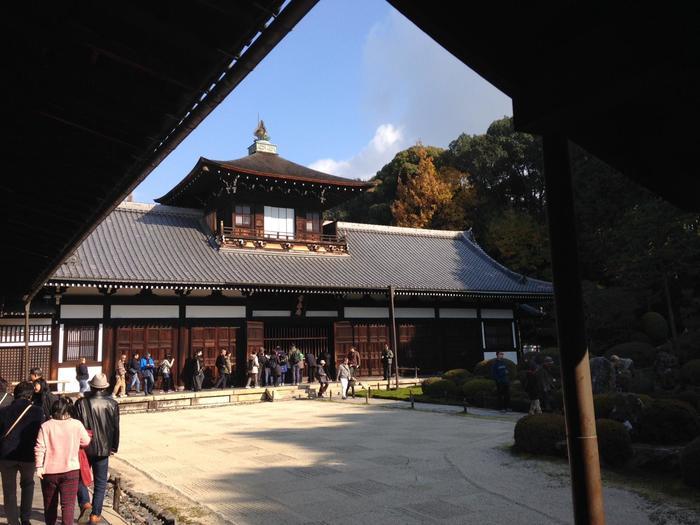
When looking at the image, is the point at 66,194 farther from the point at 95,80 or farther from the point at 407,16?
the point at 407,16

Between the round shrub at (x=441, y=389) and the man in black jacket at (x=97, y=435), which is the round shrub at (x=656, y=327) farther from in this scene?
the man in black jacket at (x=97, y=435)

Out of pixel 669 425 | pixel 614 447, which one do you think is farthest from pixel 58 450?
pixel 669 425

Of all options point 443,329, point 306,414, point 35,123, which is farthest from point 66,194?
point 443,329

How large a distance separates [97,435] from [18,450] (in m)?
0.72

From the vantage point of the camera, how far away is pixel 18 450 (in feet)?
17.7

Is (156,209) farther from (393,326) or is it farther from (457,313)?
(457,313)

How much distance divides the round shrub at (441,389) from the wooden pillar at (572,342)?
1494 centimetres

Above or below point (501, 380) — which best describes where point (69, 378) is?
above

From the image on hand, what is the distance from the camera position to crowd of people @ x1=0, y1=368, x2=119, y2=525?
5035 mm

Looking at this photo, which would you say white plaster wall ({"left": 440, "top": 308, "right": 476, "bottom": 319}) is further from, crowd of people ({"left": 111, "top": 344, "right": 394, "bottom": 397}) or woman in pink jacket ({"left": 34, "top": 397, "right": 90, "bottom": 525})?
woman in pink jacket ({"left": 34, "top": 397, "right": 90, "bottom": 525})

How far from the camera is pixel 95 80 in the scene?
13.1 ft

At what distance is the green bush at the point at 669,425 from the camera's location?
8.80 m

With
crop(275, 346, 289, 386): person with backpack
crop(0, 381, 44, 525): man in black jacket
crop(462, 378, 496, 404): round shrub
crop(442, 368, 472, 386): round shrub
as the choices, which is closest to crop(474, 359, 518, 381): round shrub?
crop(442, 368, 472, 386): round shrub

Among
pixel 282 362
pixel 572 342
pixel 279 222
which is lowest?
pixel 282 362
